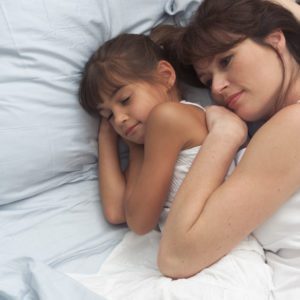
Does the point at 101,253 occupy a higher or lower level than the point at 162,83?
lower

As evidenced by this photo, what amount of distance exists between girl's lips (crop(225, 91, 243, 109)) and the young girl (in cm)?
6

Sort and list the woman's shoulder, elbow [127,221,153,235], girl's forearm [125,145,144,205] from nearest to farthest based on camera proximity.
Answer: the woman's shoulder
elbow [127,221,153,235]
girl's forearm [125,145,144,205]

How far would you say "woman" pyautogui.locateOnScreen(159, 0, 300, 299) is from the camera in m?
0.91

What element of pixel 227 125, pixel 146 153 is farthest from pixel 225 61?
pixel 146 153

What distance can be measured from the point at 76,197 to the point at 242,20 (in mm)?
567

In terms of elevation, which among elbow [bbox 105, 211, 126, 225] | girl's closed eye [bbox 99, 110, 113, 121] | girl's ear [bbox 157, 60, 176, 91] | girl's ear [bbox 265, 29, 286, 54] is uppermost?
girl's ear [bbox 265, 29, 286, 54]

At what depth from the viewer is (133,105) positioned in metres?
1.13

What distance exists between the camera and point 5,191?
1138 mm

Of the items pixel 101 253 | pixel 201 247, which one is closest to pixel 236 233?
pixel 201 247

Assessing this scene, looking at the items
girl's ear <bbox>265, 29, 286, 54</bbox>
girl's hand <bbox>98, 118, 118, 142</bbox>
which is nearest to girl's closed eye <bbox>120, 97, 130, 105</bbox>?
girl's hand <bbox>98, 118, 118, 142</bbox>

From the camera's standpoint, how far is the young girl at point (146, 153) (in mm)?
961

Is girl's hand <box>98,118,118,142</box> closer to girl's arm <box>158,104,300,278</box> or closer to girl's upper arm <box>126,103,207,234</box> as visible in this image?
girl's upper arm <box>126,103,207,234</box>

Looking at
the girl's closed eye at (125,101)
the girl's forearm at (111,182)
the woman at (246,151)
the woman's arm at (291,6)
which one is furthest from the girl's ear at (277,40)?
the girl's forearm at (111,182)

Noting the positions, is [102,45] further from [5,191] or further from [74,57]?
[5,191]
